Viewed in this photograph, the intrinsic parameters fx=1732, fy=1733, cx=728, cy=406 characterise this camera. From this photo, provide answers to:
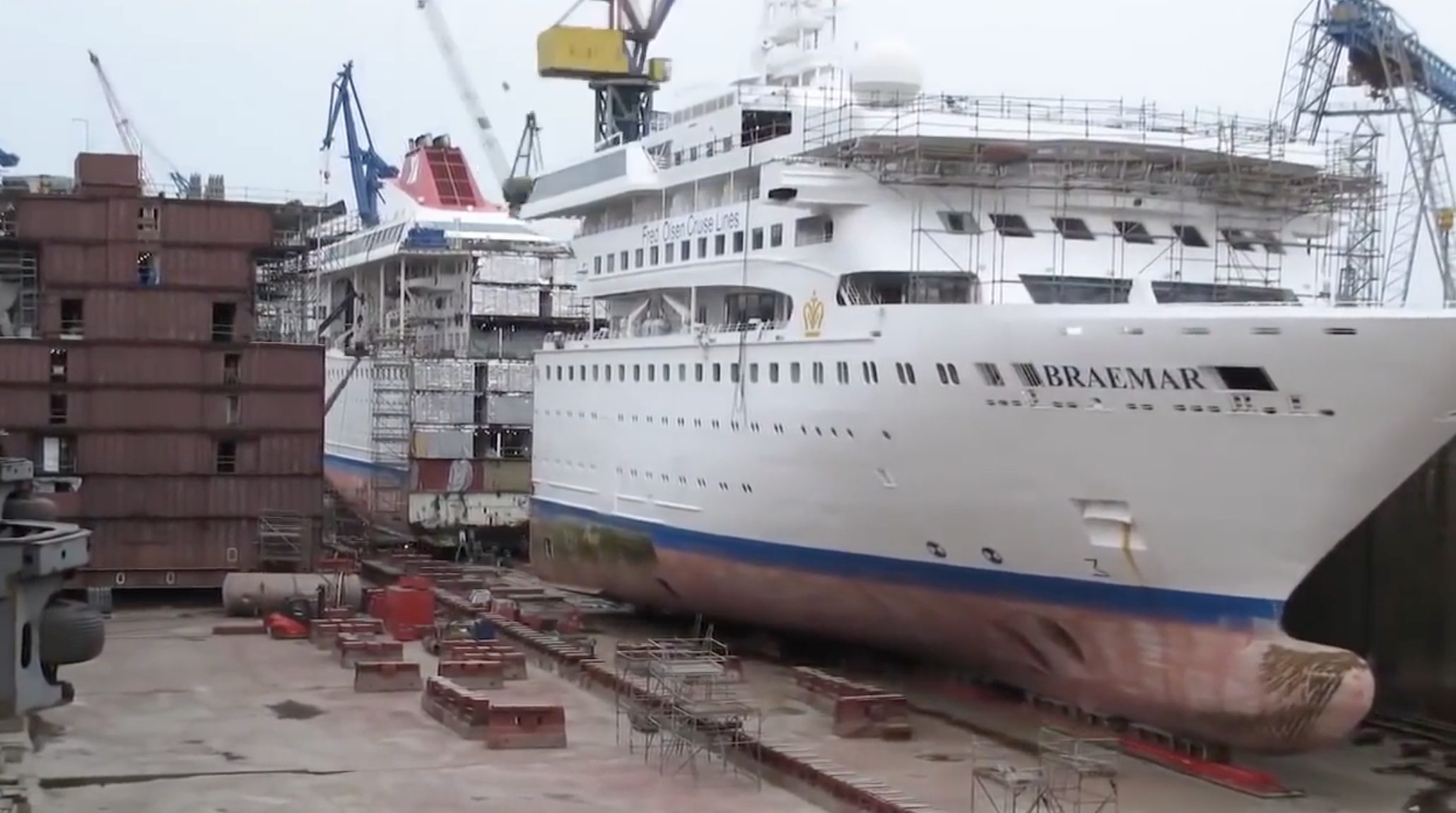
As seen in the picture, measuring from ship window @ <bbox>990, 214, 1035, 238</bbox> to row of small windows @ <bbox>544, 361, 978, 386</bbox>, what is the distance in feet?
8.83

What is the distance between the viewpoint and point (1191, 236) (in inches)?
877

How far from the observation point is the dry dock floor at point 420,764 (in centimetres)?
1645

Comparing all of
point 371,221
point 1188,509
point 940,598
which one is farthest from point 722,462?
point 371,221

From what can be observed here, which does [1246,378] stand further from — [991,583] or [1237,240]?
[1237,240]

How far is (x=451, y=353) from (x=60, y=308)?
14102 millimetres

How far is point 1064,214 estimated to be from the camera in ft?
72.0

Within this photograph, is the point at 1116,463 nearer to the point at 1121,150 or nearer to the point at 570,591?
the point at 1121,150

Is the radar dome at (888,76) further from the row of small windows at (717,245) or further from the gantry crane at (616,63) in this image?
the gantry crane at (616,63)

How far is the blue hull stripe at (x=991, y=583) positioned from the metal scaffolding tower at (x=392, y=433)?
621 inches

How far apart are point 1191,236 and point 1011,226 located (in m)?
2.40

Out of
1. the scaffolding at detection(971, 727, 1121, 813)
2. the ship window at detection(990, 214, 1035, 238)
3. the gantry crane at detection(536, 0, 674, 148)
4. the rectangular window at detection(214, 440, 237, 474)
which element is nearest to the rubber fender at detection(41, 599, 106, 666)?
the scaffolding at detection(971, 727, 1121, 813)

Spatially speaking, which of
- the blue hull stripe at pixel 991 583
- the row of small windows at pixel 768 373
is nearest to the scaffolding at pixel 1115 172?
the row of small windows at pixel 768 373

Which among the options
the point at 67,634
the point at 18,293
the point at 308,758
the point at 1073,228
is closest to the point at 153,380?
the point at 18,293

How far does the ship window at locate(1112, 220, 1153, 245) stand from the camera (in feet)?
72.1
